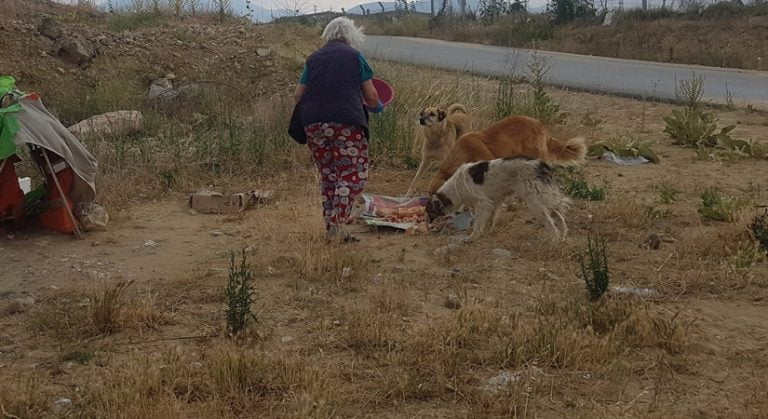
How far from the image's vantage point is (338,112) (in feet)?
21.4

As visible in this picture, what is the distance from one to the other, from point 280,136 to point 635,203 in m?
4.20

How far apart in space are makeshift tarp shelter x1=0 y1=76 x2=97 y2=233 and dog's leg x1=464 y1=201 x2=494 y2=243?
3.25 meters

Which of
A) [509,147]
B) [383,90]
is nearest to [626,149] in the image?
[509,147]

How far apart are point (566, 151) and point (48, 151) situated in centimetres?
464

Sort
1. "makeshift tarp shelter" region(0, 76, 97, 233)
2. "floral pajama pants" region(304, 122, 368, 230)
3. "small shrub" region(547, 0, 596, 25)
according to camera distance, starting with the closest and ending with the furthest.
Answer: "makeshift tarp shelter" region(0, 76, 97, 233) → "floral pajama pants" region(304, 122, 368, 230) → "small shrub" region(547, 0, 596, 25)

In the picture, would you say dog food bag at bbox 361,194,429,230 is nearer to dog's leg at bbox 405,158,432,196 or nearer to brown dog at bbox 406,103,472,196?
dog's leg at bbox 405,158,432,196

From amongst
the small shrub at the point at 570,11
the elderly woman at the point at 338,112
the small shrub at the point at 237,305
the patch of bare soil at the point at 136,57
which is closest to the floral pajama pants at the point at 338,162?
the elderly woman at the point at 338,112

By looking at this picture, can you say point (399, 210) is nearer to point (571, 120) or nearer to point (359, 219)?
point (359, 219)

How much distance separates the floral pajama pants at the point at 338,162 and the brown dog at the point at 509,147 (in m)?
0.93

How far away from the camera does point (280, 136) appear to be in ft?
32.4

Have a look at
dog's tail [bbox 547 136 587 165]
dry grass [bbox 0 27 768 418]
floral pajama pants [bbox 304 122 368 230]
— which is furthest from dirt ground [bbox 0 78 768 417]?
dog's tail [bbox 547 136 587 165]

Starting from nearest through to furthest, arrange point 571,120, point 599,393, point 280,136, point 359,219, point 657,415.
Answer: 1. point 657,415
2. point 599,393
3. point 359,219
4. point 280,136
5. point 571,120

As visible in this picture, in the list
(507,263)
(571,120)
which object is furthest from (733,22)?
(507,263)

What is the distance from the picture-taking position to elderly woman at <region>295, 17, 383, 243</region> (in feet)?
21.4
